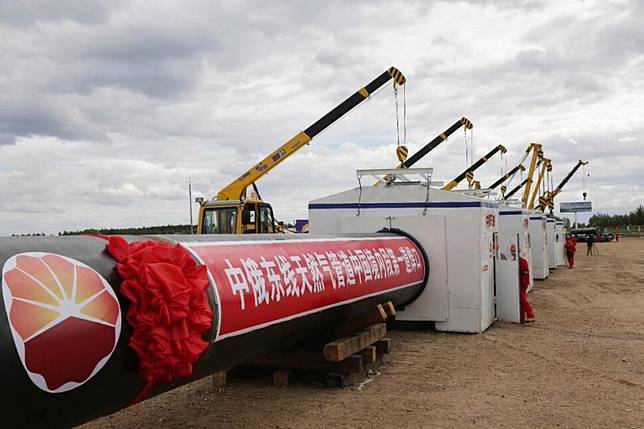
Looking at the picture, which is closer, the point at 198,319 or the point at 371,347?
the point at 198,319

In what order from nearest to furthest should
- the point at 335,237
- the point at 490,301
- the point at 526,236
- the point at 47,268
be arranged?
the point at 47,268
the point at 335,237
the point at 490,301
the point at 526,236

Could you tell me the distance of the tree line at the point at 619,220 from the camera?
82.4 m

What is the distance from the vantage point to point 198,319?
11.6 feet

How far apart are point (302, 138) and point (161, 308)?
14.6 meters

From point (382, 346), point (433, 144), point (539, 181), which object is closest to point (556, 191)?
point (539, 181)

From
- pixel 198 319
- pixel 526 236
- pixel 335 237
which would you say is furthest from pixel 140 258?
pixel 526 236

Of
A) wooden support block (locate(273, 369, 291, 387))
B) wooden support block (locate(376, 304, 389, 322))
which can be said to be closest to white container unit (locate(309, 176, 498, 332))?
wooden support block (locate(376, 304, 389, 322))

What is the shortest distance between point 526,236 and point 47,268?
1581cm

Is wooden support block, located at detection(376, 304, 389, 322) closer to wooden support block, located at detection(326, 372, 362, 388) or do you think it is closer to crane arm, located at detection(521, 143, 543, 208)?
wooden support block, located at detection(326, 372, 362, 388)

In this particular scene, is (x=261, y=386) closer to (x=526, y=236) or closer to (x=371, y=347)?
(x=371, y=347)

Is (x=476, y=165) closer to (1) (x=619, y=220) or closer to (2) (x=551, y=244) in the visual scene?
(2) (x=551, y=244)

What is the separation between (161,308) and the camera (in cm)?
332

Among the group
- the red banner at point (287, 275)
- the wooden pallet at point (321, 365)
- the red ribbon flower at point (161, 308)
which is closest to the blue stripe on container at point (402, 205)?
the red banner at point (287, 275)

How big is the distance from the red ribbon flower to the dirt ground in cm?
244
